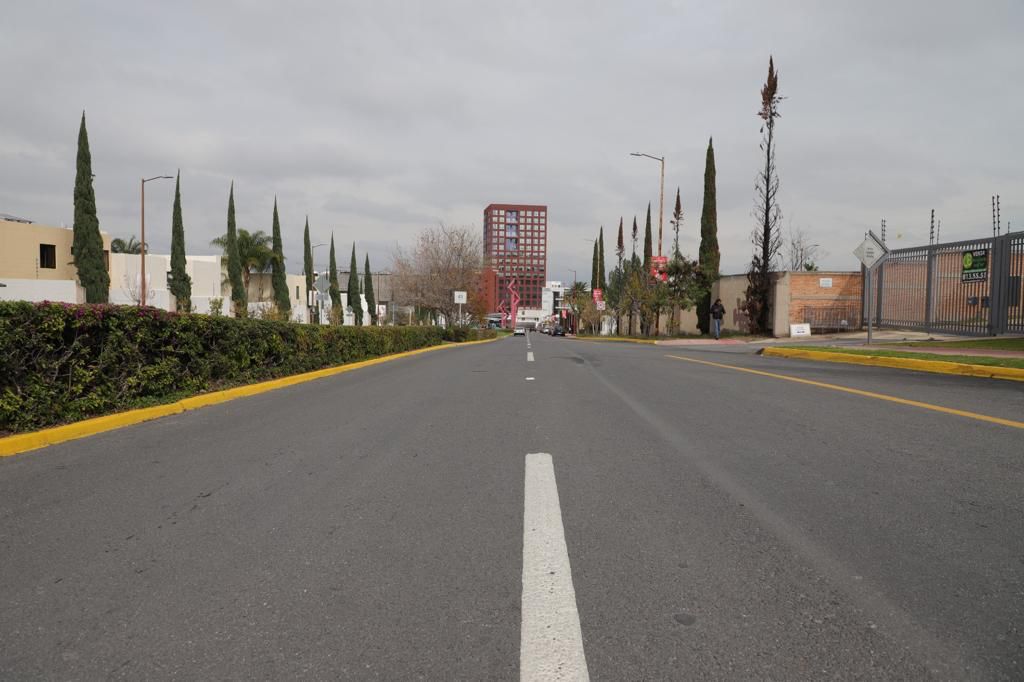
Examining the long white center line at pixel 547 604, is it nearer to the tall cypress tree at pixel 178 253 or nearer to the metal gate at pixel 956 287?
the metal gate at pixel 956 287

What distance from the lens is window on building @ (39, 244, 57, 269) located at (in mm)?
41562

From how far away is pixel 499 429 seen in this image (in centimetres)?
616

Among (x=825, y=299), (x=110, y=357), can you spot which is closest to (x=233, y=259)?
(x=825, y=299)

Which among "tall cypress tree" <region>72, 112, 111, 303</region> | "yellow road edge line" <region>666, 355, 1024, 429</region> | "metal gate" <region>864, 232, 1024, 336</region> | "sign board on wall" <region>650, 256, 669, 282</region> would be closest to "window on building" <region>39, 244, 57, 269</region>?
"tall cypress tree" <region>72, 112, 111, 303</region>

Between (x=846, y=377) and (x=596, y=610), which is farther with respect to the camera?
(x=846, y=377)

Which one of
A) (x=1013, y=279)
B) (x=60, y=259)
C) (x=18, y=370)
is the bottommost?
(x=18, y=370)

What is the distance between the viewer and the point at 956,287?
65.7 ft

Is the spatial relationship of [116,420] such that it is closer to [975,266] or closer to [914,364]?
[914,364]

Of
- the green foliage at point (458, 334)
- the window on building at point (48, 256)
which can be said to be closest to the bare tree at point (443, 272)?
the green foliage at point (458, 334)

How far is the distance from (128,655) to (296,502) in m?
1.68

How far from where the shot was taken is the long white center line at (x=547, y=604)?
2051 millimetres

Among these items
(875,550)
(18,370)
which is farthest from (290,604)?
(18,370)

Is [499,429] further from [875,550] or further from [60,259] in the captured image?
[60,259]

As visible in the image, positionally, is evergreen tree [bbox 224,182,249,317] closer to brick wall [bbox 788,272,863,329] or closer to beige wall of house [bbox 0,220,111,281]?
beige wall of house [bbox 0,220,111,281]
